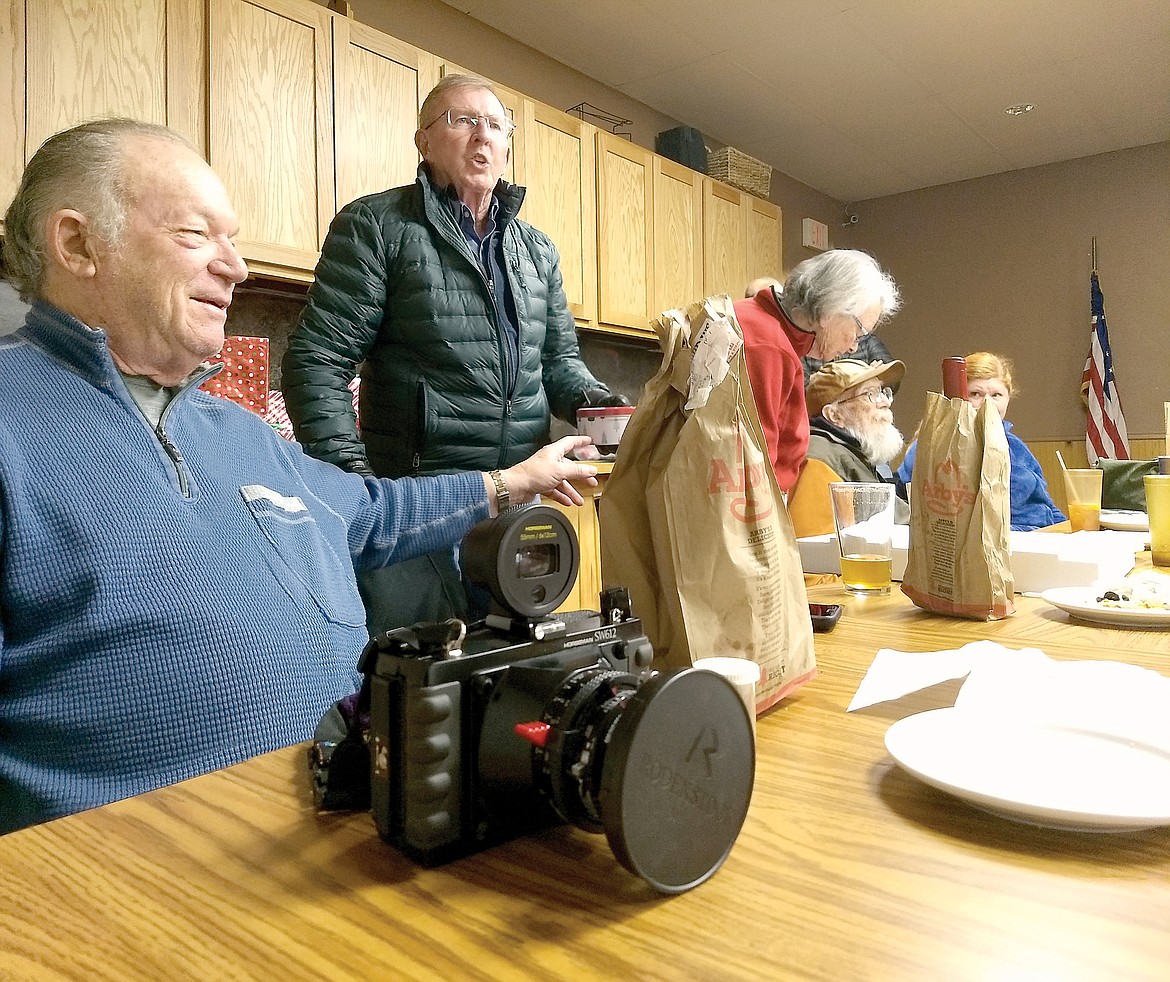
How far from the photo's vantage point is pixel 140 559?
0.82 m

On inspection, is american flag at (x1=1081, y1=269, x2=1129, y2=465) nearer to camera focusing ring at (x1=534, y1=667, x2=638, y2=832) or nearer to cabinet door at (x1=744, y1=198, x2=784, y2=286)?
cabinet door at (x1=744, y1=198, x2=784, y2=286)

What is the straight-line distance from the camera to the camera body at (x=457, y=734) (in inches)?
16.8

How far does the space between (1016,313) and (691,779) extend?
5784 millimetres

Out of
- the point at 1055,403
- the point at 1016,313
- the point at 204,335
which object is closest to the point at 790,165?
the point at 1016,313

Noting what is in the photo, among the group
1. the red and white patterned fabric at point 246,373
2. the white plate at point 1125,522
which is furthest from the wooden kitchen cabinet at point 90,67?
the white plate at point 1125,522

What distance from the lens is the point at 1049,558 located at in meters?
1.19

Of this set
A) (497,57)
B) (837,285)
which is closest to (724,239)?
(497,57)

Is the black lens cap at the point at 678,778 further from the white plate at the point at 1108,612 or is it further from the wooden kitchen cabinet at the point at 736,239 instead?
the wooden kitchen cabinet at the point at 736,239

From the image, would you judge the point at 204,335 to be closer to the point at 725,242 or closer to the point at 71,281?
the point at 71,281

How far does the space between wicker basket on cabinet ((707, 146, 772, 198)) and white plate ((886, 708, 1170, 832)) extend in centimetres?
415

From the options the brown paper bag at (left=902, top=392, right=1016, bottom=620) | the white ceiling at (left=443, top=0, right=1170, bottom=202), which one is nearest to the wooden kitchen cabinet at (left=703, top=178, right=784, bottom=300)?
the white ceiling at (left=443, top=0, right=1170, bottom=202)

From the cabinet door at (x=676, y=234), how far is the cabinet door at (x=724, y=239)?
5 centimetres

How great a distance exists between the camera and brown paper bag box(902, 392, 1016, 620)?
974 mm

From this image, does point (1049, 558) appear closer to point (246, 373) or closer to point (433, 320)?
point (433, 320)
